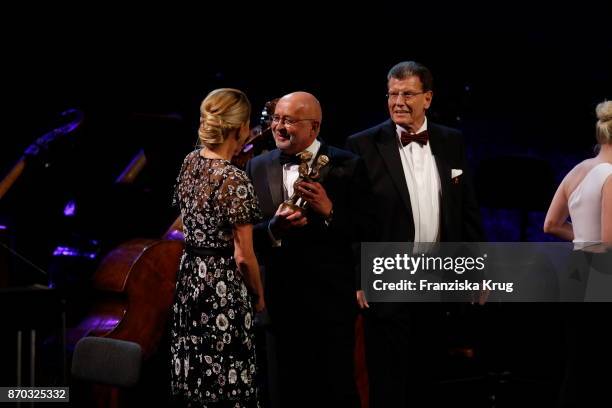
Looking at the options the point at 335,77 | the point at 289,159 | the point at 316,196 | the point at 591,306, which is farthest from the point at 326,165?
the point at 335,77

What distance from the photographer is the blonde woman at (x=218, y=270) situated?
11.0 feet

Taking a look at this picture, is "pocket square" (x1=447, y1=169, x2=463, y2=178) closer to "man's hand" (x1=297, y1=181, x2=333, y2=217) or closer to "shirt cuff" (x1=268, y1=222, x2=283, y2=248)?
"man's hand" (x1=297, y1=181, x2=333, y2=217)

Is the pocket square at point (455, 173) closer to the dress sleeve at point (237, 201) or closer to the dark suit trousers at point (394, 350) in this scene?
the dark suit trousers at point (394, 350)

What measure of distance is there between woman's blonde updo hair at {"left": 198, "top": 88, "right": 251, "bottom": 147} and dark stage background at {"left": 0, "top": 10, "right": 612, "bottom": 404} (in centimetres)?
276

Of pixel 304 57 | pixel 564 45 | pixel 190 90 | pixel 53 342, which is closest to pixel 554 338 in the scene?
pixel 564 45

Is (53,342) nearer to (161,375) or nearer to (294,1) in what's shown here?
(161,375)

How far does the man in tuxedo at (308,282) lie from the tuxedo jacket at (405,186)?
30 centimetres

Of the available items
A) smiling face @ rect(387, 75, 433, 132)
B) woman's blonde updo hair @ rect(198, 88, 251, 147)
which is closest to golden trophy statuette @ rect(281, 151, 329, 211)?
woman's blonde updo hair @ rect(198, 88, 251, 147)

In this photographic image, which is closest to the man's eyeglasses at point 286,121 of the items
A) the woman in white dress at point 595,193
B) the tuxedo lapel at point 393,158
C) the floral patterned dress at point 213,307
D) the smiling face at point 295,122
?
the smiling face at point 295,122

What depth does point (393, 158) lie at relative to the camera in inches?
160

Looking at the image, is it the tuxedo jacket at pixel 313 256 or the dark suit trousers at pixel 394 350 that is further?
the dark suit trousers at pixel 394 350

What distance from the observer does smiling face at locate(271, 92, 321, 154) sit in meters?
3.71

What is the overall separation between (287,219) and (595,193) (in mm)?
1494

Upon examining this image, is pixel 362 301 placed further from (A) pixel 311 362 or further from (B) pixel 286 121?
(B) pixel 286 121
